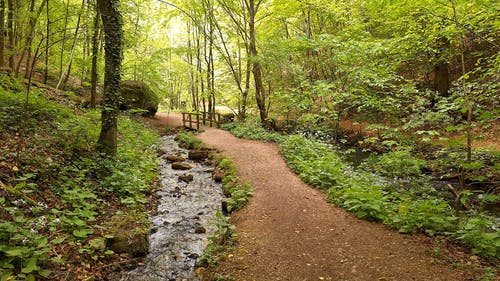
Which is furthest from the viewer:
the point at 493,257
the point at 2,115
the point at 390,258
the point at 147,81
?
the point at 147,81

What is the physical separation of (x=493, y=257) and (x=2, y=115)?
10.3 m

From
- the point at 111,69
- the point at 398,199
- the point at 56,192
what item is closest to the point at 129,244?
the point at 56,192

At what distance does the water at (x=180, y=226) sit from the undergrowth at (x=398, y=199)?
2993 mm

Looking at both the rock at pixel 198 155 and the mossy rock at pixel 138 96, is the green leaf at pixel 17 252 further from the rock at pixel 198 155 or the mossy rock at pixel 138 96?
the mossy rock at pixel 138 96

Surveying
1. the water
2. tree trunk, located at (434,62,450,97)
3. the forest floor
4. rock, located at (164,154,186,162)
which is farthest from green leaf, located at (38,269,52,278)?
tree trunk, located at (434,62,450,97)

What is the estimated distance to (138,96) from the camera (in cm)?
1906

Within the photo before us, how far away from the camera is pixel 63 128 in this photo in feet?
24.1

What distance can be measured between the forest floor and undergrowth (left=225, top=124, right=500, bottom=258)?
9.4 inches

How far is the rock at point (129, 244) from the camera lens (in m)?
4.70

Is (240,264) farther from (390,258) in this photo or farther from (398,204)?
(398,204)

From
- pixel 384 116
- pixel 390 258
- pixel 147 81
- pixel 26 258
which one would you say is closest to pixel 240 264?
pixel 390 258

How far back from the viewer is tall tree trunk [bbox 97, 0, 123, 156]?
288 inches

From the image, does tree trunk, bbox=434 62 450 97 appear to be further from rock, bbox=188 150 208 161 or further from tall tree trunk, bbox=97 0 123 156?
tall tree trunk, bbox=97 0 123 156

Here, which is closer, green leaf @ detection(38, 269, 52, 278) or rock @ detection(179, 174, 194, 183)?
green leaf @ detection(38, 269, 52, 278)
